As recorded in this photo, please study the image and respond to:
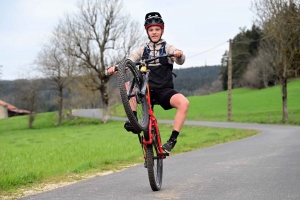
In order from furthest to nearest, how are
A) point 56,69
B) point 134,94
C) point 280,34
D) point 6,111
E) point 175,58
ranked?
point 6,111 < point 56,69 < point 280,34 < point 175,58 < point 134,94

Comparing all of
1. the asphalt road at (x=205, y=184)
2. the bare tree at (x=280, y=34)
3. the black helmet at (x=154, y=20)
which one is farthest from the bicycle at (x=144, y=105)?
the bare tree at (x=280, y=34)

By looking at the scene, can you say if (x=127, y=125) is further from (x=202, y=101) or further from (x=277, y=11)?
(x=202, y=101)

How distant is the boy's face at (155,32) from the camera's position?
5664 millimetres

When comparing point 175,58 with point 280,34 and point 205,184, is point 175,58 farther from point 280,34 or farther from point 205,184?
point 280,34

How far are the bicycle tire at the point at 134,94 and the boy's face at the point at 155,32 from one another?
765mm

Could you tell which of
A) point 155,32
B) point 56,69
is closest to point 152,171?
point 155,32

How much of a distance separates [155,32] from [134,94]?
40.1 inches

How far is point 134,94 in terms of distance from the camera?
17.0ft

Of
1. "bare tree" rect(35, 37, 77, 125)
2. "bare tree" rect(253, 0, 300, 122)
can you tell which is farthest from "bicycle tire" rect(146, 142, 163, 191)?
"bare tree" rect(35, 37, 77, 125)

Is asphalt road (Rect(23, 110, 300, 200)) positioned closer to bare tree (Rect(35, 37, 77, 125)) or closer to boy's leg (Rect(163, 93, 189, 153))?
boy's leg (Rect(163, 93, 189, 153))

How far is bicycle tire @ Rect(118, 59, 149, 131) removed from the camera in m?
4.66

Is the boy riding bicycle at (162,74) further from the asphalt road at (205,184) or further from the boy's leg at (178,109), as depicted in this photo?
the asphalt road at (205,184)

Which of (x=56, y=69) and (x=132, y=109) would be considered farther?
(x=56, y=69)

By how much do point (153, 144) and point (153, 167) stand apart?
333 millimetres
